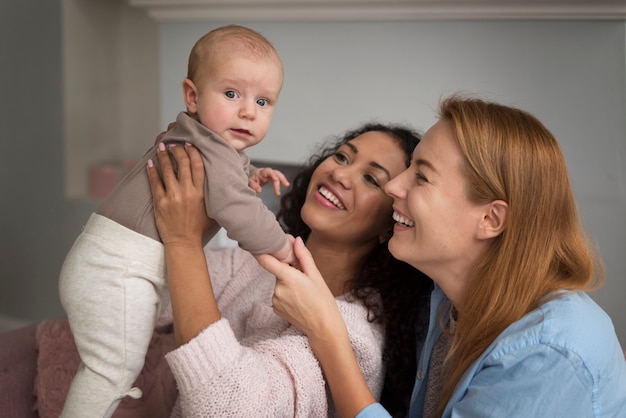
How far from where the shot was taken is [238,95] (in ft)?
4.51

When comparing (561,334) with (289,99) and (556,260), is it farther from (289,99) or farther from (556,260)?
(289,99)

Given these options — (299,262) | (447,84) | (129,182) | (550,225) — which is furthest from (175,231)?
(447,84)

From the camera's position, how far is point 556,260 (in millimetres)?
1450

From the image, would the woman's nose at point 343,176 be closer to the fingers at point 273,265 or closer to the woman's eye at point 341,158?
the woman's eye at point 341,158

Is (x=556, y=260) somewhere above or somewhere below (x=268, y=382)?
above

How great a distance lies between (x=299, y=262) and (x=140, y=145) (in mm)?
2351

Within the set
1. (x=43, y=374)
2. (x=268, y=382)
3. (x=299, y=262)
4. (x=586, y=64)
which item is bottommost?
(x=43, y=374)

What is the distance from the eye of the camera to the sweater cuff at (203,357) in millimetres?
1401

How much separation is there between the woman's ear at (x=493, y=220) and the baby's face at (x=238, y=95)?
481mm

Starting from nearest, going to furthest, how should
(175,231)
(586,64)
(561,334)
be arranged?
(561,334) → (175,231) → (586,64)

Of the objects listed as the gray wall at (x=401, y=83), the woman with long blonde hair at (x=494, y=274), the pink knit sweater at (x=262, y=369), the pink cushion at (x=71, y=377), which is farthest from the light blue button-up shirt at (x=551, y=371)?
the gray wall at (x=401, y=83)

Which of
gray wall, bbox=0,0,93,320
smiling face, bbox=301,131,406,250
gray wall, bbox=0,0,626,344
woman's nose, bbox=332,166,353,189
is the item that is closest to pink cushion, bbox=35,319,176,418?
smiling face, bbox=301,131,406,250

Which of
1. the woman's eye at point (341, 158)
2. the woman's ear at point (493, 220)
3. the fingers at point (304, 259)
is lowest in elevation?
the fingers at point (304, 259)

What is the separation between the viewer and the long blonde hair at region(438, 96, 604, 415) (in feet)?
4.62
